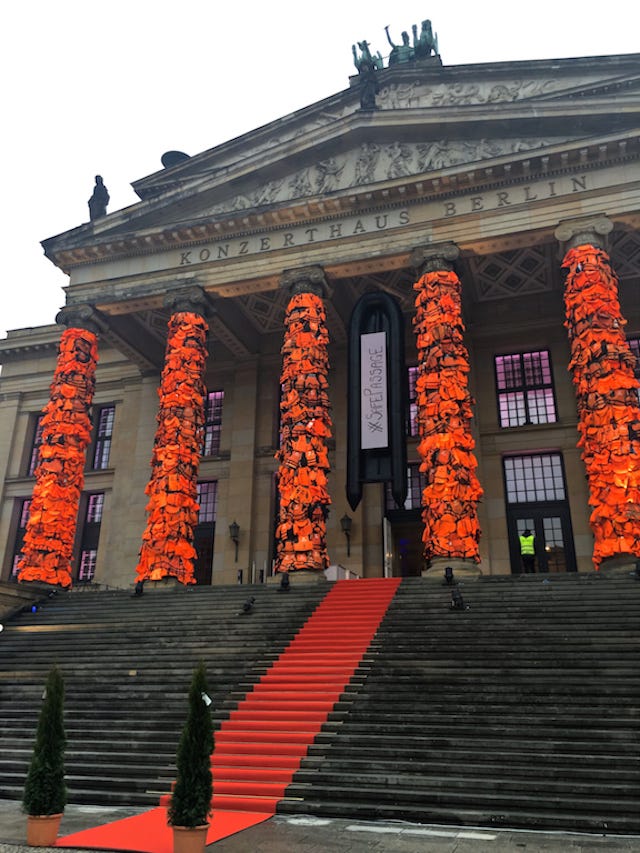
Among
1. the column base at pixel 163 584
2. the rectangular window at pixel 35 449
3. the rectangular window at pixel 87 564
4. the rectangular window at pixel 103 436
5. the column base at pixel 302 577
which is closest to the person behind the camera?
the column base at pixel 302 577

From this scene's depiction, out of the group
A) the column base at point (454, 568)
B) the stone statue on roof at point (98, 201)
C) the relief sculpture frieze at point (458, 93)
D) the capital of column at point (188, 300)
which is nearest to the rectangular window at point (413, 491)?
the column base at point (454, 568)

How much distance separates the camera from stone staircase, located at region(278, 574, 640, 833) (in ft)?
27.5

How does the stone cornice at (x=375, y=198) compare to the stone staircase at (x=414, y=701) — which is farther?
Answer: the stone cornice at (x=375, y=198)

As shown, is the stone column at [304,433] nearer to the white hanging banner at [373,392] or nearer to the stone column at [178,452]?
the white hanging banner at [373,392]

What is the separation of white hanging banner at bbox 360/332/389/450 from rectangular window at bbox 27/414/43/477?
61.9ft

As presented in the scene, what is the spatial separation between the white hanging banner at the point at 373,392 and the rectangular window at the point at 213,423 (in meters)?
10.7

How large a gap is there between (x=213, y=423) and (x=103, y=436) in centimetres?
589

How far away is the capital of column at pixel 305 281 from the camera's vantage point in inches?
937

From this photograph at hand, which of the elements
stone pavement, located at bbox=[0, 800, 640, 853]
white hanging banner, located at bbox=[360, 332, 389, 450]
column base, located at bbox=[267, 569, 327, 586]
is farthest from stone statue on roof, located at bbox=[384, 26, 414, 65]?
stone pavement, located at bbox=[0, 800, 640, 853]

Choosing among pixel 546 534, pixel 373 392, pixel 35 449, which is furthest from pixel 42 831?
pixel 35 449

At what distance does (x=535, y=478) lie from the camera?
26.4 metres

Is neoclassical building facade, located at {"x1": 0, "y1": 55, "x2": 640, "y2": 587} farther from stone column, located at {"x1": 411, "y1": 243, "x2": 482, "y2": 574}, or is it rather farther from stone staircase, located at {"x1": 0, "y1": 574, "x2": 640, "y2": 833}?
stone staircase, located at {"x1": 0, "y1": 574, "x2": 640, "y2": 833}

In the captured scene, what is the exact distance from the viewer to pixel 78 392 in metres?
25.2

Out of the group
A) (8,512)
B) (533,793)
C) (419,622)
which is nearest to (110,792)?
(533,793)
